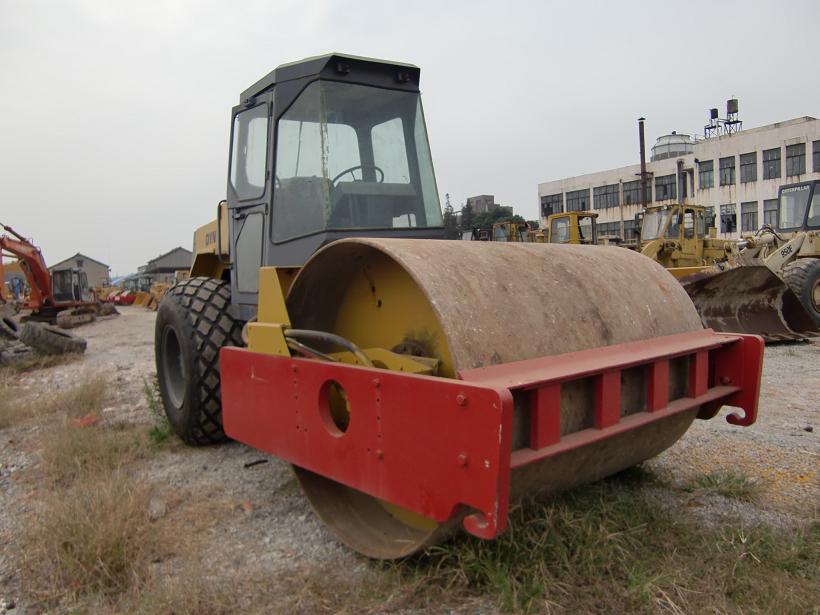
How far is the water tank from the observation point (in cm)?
4950

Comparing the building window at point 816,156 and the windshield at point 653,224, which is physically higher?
the building window at point 816,156

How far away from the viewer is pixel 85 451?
4527mm

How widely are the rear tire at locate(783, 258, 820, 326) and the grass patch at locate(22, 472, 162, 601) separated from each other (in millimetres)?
10166

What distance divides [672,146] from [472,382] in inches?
2104

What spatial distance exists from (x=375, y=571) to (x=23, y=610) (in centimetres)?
136

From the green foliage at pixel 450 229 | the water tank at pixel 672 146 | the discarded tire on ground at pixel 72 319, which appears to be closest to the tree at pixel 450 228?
the green foliage at pixel 450 229

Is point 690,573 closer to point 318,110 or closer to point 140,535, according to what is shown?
point 140,535

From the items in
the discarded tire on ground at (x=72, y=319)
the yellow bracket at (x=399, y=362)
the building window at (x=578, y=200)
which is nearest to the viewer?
the yellow bracket at (x=399, y=362)

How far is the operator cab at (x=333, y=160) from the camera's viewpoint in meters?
3.75

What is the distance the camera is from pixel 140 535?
308 cm

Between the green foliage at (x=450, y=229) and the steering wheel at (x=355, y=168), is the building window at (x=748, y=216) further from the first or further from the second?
the steering wheel at (x=355, y=168)

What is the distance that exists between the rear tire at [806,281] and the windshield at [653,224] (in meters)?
4.69

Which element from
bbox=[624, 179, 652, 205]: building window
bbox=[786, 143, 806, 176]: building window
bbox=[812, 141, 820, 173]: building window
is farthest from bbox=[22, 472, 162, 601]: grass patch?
bbox=[624, 179, 652, 205]: building window

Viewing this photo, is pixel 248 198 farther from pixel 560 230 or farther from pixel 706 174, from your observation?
pixel 706 174
